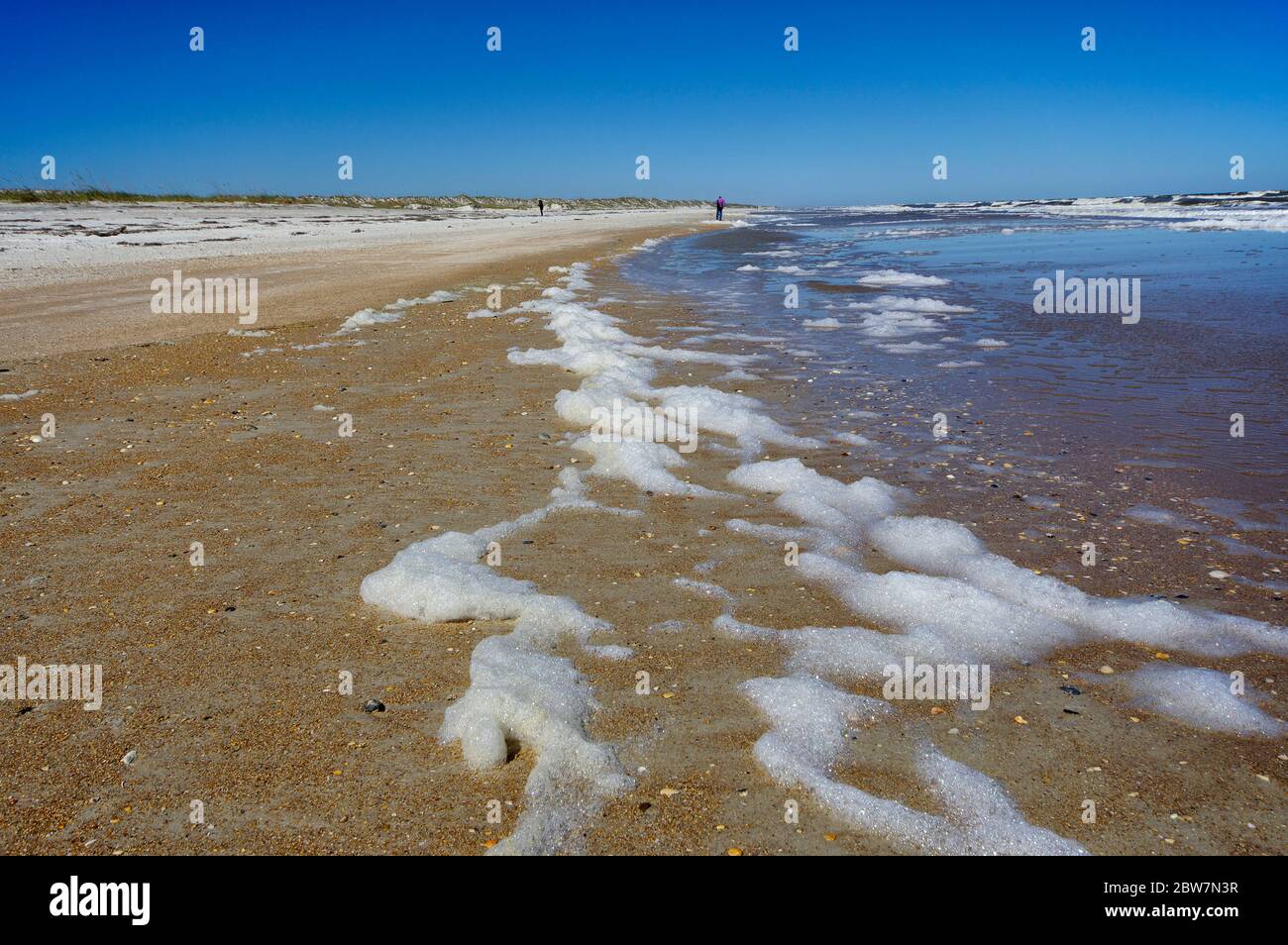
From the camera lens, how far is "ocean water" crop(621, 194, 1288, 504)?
20.5ft

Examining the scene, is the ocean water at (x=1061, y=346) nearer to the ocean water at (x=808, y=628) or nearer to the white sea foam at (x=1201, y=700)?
the ocean water at (x=808, y=628)

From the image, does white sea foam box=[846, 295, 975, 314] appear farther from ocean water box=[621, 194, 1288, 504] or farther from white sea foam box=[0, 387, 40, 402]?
white sea foam box=[0, 387, 40, 402]

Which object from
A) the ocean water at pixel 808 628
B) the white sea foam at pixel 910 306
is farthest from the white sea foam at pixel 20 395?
the white sea foam at pixel 910 306

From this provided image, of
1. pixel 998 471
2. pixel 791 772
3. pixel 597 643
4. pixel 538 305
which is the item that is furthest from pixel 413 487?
pixel 538 305

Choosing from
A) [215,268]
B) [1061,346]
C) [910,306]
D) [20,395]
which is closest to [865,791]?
[20,395]

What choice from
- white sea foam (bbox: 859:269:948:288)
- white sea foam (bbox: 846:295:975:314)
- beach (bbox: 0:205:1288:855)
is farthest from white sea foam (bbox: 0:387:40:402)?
white sea foam (bbox: 859:269:948:288)

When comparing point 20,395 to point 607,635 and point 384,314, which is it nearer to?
point 384,314

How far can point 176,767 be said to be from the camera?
2.66 meters

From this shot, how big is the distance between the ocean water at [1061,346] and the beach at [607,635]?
519mm

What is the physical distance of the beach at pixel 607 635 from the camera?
250 cm

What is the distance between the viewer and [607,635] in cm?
351

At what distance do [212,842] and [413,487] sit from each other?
Result: 304 centimetres

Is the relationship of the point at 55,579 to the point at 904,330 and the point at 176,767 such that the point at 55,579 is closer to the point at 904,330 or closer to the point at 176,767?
the point at 176,767
